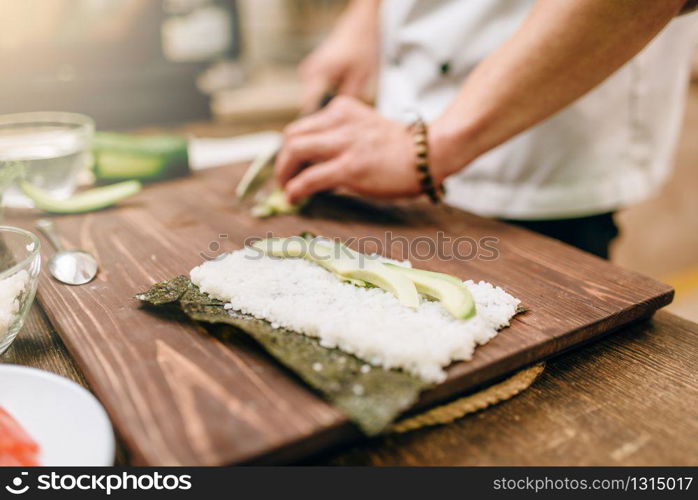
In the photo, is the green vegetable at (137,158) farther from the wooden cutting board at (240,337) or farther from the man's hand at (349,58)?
the man's hand at (349,58)

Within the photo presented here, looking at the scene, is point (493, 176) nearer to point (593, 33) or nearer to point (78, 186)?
point (593, 33)

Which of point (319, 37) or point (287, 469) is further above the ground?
point (319, 37)

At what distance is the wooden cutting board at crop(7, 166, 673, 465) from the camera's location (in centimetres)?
55

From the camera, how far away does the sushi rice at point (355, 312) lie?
62 cm

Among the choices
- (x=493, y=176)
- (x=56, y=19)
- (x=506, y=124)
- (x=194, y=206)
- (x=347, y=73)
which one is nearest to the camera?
(x=506, y=124)

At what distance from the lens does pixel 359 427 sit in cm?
55

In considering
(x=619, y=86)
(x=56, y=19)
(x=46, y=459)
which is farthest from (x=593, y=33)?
(x=56, y=19)

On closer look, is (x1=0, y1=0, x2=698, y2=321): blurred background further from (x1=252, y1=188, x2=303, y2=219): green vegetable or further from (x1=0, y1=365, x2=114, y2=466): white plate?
(x1=0, y1=365, x2=114, y2=466): white plate

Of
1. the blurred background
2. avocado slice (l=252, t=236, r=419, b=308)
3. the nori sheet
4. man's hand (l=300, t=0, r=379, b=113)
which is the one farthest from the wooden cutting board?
the blurred background

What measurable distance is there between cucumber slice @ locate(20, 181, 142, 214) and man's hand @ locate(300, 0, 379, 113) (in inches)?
24.0

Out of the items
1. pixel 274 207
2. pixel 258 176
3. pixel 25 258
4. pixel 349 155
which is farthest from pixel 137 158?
pixel 25 258

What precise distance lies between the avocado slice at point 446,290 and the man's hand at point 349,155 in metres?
0.38

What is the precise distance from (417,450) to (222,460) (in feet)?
0.65

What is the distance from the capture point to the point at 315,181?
1202 mm
